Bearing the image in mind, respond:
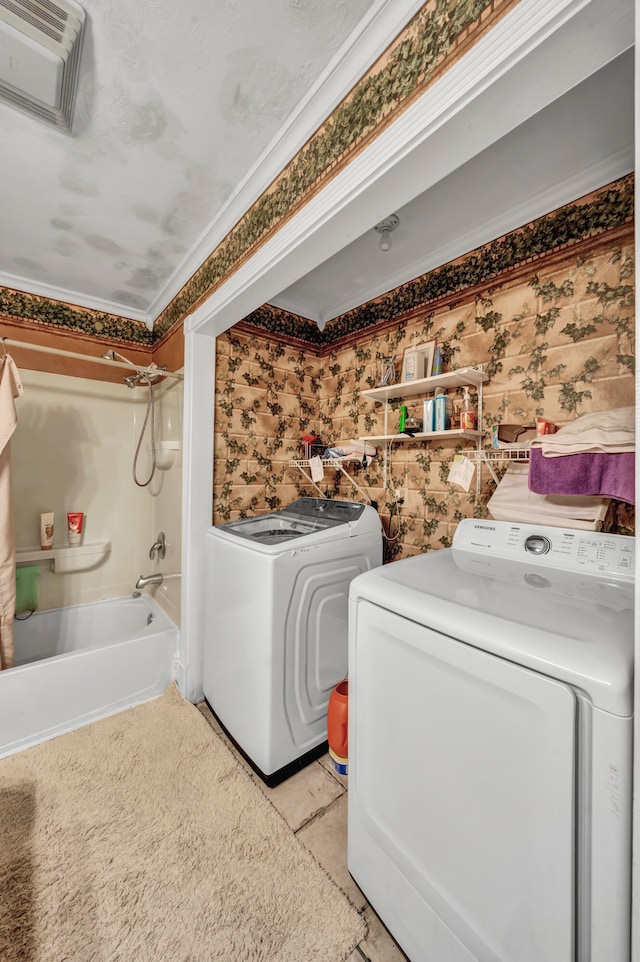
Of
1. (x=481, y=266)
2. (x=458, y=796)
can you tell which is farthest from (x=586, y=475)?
(x=481, y=266)

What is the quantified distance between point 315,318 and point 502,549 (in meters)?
1.98

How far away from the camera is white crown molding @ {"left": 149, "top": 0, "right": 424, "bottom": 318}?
87 centimetres

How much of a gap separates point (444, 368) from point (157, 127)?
150 cm

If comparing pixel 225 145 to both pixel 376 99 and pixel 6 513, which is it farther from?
pixel 6 513

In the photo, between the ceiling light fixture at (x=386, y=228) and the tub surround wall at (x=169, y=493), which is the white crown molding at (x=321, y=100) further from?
the tub surround wall at (x=169, y=493)

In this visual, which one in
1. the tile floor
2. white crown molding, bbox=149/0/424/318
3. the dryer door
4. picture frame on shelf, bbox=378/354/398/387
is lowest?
the tile floor

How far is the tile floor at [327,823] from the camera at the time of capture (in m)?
1.01

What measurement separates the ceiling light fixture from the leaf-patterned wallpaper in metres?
0.44

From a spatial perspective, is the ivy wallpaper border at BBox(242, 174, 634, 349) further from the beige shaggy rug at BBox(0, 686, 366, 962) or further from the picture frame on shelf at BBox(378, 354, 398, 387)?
the beige shaggy rug at BBox(0, 686, 366, 962)

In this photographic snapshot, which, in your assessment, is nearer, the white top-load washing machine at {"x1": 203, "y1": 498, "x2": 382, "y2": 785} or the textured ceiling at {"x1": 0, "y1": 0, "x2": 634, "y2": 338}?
the textured ceiling at {"x1": 0, "y1": 0, "x2": 634, "y2": 338}

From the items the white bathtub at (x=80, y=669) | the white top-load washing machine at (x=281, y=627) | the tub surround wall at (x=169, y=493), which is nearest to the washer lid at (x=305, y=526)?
A: the white top-load washing machine at (x=281, y=627)

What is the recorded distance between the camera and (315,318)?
8.34 ft

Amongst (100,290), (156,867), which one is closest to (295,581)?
(156,867)

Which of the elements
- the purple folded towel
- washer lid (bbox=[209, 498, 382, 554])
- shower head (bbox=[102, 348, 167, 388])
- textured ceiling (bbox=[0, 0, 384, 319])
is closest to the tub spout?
washer lid (bbox=[209, 498, 382, 554])
